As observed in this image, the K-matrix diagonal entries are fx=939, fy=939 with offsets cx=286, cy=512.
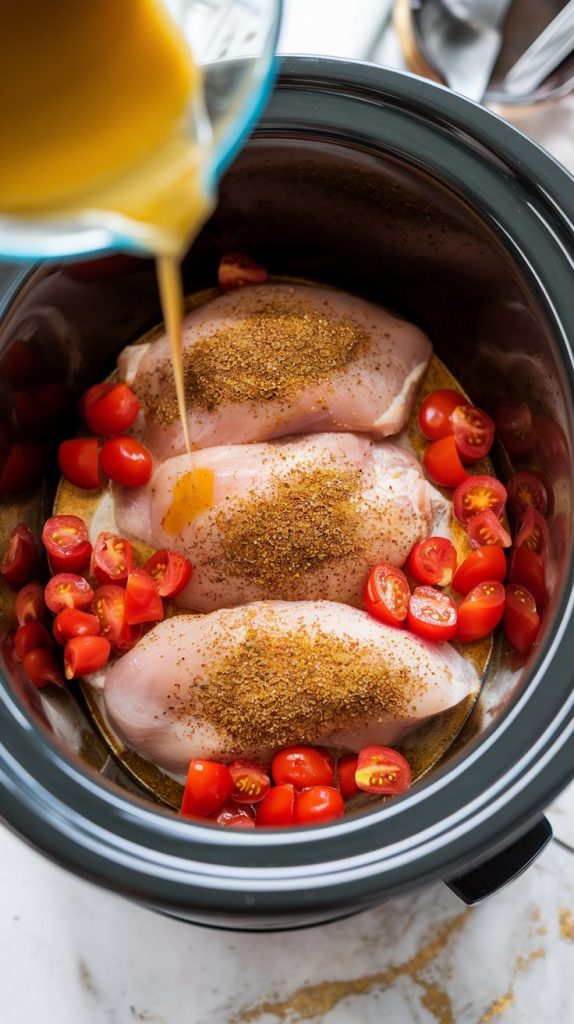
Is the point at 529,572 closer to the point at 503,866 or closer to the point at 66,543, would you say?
the point at 503,866

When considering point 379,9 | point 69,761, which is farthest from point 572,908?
point 379,9

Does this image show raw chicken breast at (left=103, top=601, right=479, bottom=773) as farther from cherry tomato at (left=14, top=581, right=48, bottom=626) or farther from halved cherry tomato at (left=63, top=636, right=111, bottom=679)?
cherry tomato at (left=14, top=581, right=48, bottom=626)

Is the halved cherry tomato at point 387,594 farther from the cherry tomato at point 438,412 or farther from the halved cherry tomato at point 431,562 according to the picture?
the cherry tomato at point 438,412

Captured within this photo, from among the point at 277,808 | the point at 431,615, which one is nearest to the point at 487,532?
the point at 431,615

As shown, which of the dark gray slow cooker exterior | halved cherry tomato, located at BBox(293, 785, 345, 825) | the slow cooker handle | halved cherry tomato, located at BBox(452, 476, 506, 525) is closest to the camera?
the dark gray slow cooker exterior

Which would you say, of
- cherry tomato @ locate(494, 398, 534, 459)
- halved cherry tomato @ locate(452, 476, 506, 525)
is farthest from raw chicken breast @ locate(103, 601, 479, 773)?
cherry tomato @ locate(494, 398, 534, 459)

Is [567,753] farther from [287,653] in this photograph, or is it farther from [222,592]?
[222,592]
